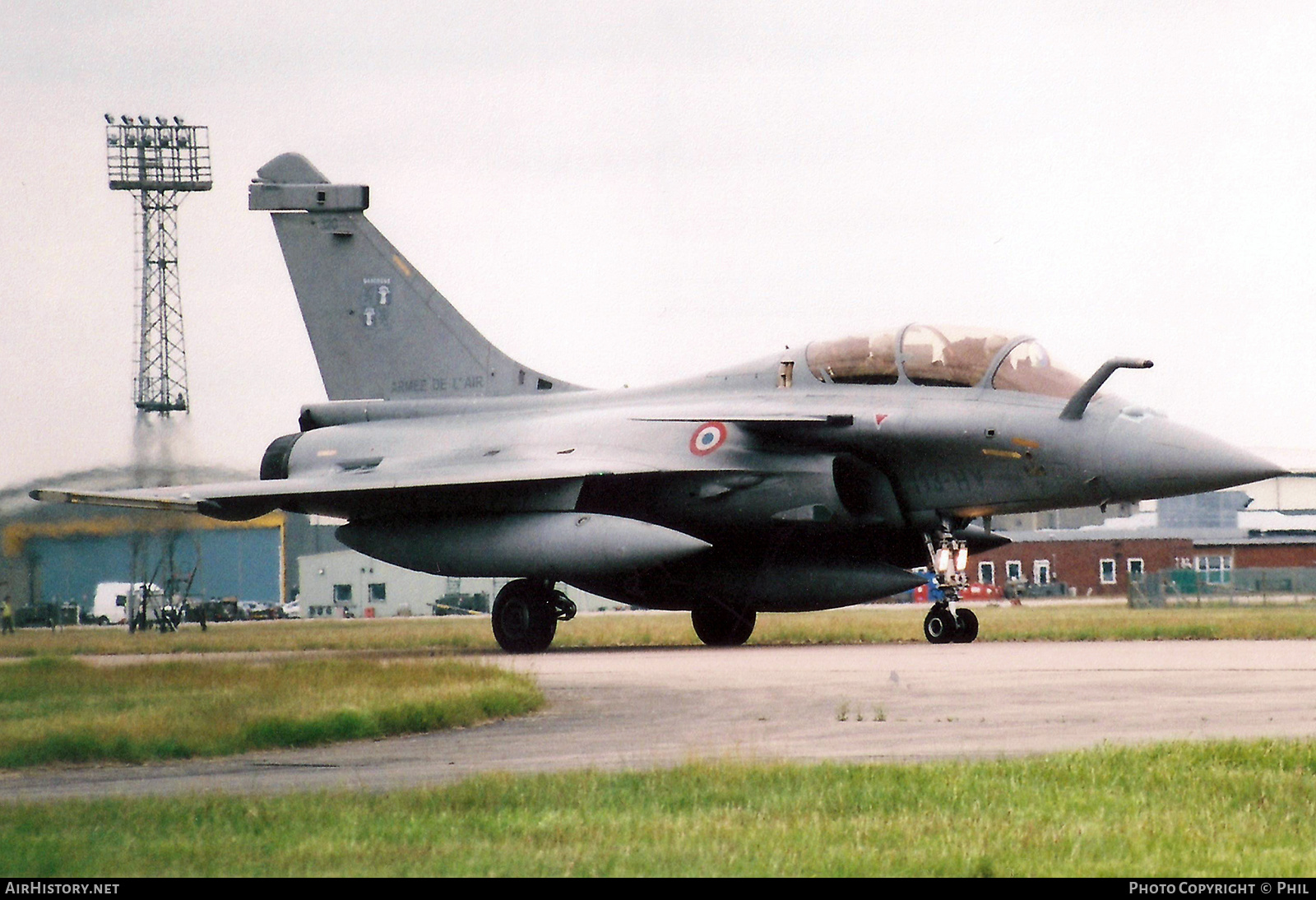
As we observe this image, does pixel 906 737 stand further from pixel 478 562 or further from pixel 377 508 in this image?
pixel 377 508

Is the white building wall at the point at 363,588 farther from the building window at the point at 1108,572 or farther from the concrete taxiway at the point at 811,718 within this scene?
the concrete taxiway at the point at 811,718

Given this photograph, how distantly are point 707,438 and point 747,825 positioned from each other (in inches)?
474

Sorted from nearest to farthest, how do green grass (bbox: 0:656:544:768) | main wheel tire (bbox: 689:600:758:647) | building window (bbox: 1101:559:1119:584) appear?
green grass (bbox: 0:656:544:768) → main wheel tire (bbox: 689:600:758:647) → building window (bbox: 1101:559:1119:584)

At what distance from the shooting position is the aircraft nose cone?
15.4 m

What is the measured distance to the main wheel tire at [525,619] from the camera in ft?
60.6

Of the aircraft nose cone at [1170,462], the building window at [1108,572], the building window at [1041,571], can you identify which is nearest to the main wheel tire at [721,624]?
the aircraft nose cone at [1170,462]

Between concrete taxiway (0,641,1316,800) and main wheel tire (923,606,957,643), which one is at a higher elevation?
main wheel tire (923,606,957,643)

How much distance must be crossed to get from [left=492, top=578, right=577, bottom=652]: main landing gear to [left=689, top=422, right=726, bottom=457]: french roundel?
2271 millimetres

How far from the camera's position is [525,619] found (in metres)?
18.5

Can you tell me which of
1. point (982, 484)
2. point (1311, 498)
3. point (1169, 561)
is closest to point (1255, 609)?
point (982, 484)

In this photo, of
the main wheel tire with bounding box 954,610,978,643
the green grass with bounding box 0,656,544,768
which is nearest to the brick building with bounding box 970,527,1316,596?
the main wheel tire with bounding box 954,610,978,643

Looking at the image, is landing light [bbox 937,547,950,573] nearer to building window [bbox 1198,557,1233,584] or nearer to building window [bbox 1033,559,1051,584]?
building window [bbox 1198,557,1233,584]

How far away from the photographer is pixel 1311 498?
68.8 meters

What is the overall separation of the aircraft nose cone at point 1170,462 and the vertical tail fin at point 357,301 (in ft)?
29.7
